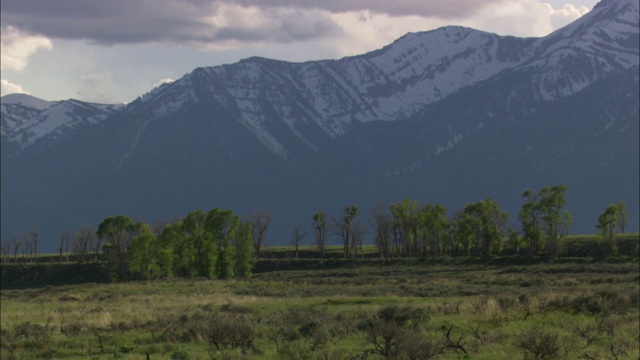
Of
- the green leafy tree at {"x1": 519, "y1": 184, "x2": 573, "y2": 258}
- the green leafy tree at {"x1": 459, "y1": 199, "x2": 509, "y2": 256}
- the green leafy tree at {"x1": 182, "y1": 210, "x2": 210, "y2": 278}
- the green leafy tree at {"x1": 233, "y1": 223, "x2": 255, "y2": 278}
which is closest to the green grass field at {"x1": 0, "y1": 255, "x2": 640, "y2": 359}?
the green leafy tree at {"x1": 182, "y1": 210, "x2": 210, "y2": 278}

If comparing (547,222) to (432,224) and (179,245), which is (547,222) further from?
(179,245)

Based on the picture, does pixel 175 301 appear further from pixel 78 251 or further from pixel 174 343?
pixel 78 251

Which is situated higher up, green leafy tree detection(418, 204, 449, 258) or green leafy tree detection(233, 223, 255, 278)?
green leafy tree detection(418, 204, 449, 258)

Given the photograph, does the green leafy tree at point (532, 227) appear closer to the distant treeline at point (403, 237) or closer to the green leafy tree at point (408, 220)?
the distant treeline at point (403, 237)

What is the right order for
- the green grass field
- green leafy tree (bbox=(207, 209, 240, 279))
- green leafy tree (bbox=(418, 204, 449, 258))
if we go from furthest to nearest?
green leafy tree (bbox=(418, 204, 449, 258)), green leafy tree (bbox=(207, 209, 240, 279)), the green grass field

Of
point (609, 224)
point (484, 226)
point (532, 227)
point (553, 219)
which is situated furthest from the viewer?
point (484, 226)

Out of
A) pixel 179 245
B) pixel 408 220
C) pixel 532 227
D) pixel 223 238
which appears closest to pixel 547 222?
pixel 532 227

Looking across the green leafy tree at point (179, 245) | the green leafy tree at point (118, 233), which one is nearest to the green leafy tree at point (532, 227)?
the green leafy tree at point (179, 245)

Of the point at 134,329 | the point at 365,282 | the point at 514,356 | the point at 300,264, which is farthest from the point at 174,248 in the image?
the point at 514,356

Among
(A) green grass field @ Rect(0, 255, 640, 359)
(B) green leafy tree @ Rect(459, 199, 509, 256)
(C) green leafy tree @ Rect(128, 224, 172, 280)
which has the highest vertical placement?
(B) green leafy tree @ Rect(459, 199, 509, 256)

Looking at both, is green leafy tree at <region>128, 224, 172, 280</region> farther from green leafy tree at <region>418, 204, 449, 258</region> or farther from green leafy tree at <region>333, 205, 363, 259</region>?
green leafy tree at <region>418, 204, 449, 258</region>

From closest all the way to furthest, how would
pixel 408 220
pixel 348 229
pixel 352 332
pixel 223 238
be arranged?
pixel 352 332
pixel 223 238
pixel 408 220
pixel 348 229

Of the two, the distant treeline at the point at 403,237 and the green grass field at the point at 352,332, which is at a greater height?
the distant treeline at the point at 403,237

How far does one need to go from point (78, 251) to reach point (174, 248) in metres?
59.1
